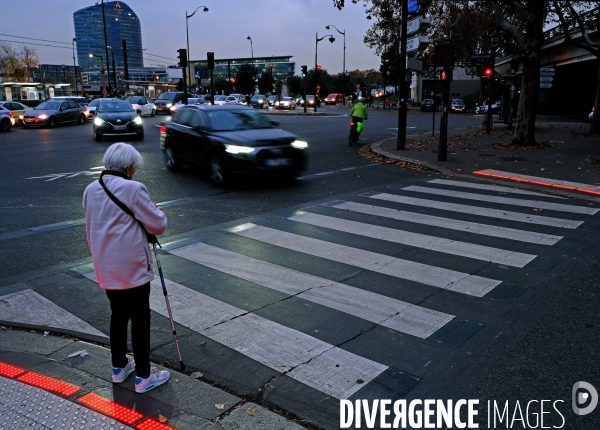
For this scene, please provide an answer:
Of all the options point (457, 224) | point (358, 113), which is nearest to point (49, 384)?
point (457, 224)

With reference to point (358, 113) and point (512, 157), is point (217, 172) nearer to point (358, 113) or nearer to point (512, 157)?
point (512, 157)

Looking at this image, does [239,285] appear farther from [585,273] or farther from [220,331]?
[585,273]

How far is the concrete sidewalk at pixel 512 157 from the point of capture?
42.7 feet

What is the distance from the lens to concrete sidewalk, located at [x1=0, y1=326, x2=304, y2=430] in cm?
337

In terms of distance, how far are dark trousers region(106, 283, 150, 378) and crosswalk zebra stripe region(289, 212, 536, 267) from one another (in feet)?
14.3

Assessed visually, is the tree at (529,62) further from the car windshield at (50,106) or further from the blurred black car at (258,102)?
the blurred black car at (258,102)

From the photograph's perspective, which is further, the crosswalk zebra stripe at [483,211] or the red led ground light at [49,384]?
the crosswalk zebra stripe at [483,211]

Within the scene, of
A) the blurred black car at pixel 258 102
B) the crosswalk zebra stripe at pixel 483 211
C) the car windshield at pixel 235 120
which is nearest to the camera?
the crosswalk zebra stripe at pixel 483 211

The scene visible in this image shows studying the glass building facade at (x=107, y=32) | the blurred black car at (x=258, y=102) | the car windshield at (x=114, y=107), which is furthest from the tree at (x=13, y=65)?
the car windshield at (x=114, y=107)

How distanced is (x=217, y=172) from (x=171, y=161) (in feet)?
8.94

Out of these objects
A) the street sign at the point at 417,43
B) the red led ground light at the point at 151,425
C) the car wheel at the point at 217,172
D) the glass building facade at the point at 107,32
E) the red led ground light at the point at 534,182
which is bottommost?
the red led ground light at the point at 151,425

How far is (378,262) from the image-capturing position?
21.5 feet

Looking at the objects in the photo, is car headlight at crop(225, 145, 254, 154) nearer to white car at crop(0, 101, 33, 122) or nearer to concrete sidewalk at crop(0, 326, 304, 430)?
concrete sidewalk at crop(0, 326, 304, 430)

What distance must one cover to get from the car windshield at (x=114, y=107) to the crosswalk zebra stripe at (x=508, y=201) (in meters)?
15.3
